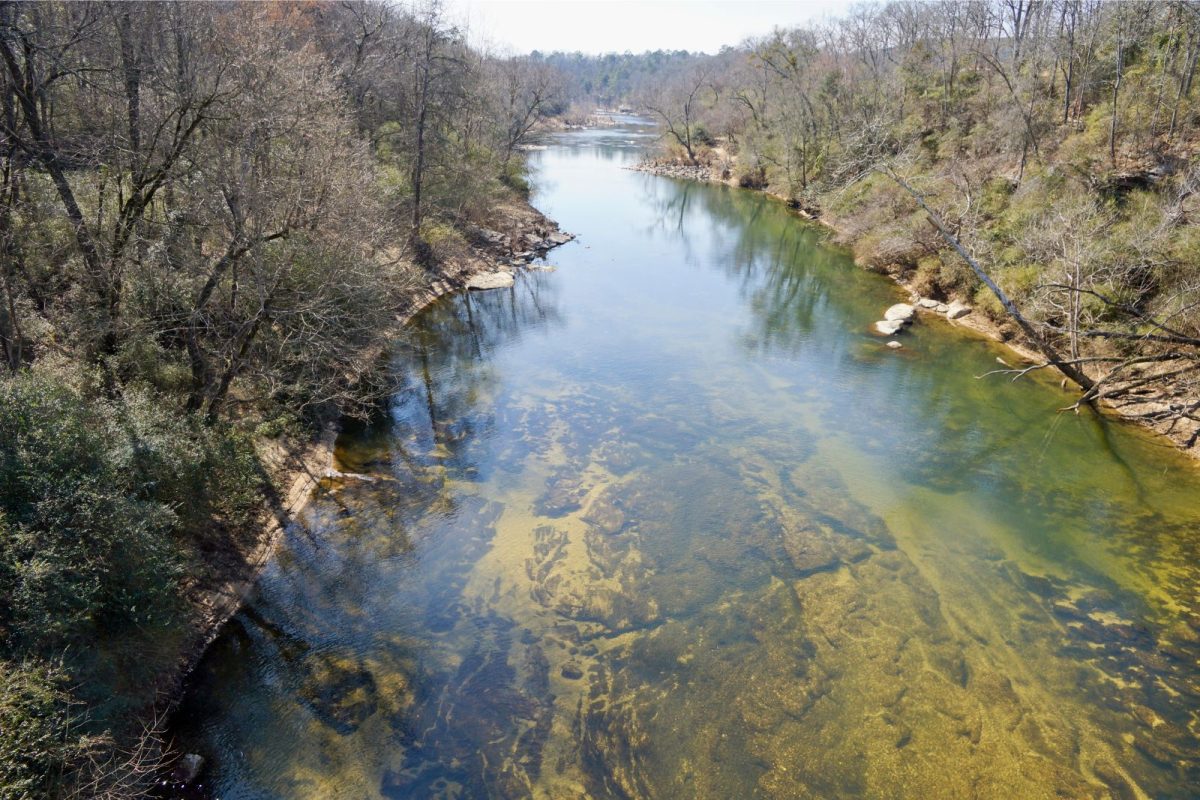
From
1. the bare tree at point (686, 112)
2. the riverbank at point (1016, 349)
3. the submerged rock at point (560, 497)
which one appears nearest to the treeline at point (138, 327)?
the submerged rock at point (560, 497)

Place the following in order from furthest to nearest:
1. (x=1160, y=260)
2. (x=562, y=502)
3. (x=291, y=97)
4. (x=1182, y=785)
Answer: (x=1160, y=260) < (x=562, y=502) < (x=291, y=97) < (x=1182, y=785)

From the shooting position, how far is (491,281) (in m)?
28.0

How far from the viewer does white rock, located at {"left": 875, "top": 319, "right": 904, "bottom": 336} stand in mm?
23237

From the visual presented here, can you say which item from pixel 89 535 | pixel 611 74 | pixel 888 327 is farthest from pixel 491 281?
pixel 611 74

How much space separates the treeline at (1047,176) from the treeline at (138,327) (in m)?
16.3

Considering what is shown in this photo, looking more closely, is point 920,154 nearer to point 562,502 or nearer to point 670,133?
point 562,502

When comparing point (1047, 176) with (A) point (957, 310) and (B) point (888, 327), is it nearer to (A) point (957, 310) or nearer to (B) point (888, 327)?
(A) point (957, 310)

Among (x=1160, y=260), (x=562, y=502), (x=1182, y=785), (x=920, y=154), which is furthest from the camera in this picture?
(x=920, y=154)

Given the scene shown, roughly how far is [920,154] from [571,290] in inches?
751

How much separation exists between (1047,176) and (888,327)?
8.58 metres

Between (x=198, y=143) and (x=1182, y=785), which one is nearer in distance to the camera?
(x=1182, y=785)

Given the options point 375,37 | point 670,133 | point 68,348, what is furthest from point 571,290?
point 670,133

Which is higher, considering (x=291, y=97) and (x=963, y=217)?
(x=291, y=97)

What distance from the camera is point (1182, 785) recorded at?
338 inches
